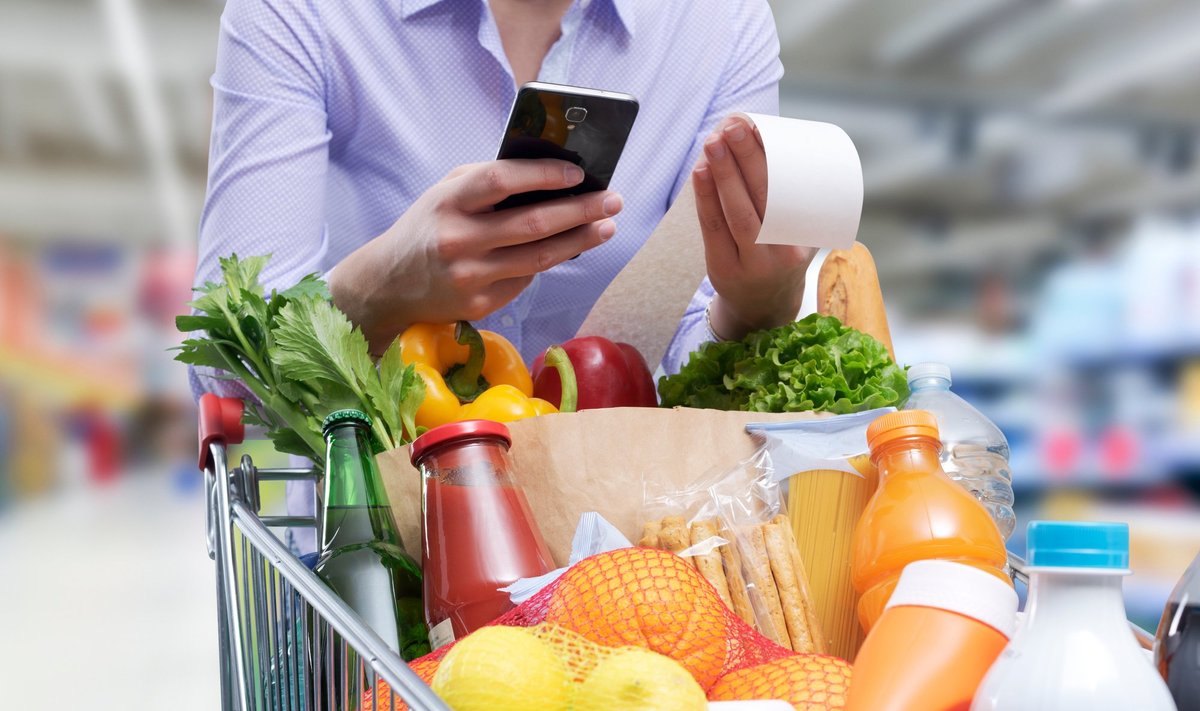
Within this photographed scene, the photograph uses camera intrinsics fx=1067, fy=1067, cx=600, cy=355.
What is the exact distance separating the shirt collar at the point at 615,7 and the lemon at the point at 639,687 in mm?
994

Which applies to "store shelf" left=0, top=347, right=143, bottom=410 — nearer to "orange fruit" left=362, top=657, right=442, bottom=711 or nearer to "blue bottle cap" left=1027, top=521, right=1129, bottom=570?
"orange fruit" left=362, top=657, right=442, bottom=711

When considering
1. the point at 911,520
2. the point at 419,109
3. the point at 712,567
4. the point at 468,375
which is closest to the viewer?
the point at 911,520

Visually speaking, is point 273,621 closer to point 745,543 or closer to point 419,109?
point 745,543

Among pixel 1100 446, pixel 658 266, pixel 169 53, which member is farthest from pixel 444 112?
pixel 169 53

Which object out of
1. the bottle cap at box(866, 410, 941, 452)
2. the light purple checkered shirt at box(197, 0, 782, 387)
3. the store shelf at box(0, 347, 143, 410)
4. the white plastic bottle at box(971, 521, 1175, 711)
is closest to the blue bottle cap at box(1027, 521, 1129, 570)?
the white plastic bottle at box(971, 521, 1175, 711)

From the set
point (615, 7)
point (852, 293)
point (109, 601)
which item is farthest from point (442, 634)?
point (109, 601)

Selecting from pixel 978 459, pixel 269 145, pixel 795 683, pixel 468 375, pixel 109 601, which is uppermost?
pixel 269 145

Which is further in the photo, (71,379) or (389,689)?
(71,379)

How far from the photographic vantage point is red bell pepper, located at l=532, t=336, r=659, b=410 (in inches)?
39.8

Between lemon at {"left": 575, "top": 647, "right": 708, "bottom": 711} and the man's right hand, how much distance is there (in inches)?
18.4

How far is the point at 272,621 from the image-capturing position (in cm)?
68

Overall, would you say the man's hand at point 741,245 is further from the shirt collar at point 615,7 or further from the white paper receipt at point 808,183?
the shirt collar at point 615,7

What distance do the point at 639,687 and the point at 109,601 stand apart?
6270 mm

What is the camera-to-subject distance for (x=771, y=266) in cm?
100
